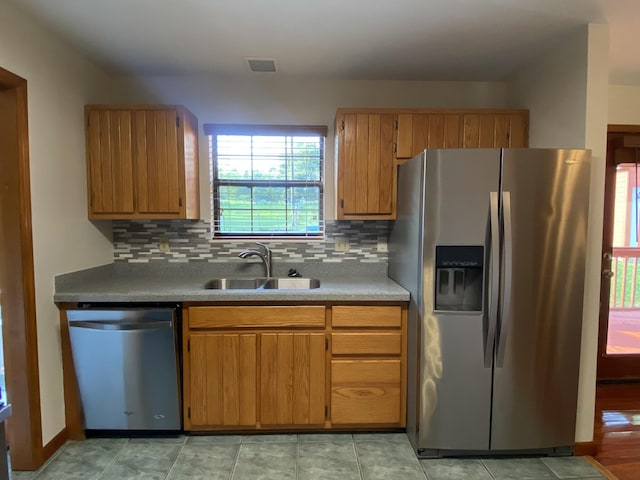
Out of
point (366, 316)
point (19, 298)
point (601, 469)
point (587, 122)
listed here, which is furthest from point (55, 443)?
point (587, 122)

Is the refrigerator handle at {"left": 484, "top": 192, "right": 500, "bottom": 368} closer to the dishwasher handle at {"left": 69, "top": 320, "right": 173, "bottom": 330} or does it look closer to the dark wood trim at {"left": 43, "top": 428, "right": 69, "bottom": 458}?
the dishwasher handle at {"left": 69, "top": 320, "right": 173, "bottom": 330}

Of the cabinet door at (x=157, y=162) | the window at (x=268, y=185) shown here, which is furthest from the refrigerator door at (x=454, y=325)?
the cabinet door at (x=157, y=162)

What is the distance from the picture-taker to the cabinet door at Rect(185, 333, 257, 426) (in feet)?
7.12

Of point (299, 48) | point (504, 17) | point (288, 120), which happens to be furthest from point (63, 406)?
point (504, 17)

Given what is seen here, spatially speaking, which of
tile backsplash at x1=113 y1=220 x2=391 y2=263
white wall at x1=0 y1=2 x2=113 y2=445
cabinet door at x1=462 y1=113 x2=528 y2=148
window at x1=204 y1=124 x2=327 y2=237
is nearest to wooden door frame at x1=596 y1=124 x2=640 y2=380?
cabinet door at x1=462 y1=113 x2=528 y2=148

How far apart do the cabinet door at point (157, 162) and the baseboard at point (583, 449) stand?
117 inches

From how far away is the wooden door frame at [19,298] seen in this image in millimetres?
1850

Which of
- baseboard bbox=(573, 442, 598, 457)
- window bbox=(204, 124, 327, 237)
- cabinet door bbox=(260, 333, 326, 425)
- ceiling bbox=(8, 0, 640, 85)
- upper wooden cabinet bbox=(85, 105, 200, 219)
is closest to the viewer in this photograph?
ceiling bbox=(8, 0, 640, 85)

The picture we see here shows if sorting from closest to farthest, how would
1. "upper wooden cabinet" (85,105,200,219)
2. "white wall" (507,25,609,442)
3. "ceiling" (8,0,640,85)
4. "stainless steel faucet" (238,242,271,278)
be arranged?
"ceiling" (8,0,640,85)
"white wall" (507,25,609,442)
"upper wooden cabinet" (85,105,200,219)
"stainless steel faucet" (238,242,271,278)

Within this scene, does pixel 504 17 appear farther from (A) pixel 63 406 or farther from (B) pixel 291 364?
(A) pixel 63 406

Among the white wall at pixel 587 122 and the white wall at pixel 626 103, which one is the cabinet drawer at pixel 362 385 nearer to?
the white wall at pixel 587 122

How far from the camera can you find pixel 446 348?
197 centimetres

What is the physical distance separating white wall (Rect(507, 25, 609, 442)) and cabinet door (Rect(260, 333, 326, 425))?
156 cm

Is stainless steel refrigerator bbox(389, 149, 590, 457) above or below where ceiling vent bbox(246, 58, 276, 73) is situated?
below
